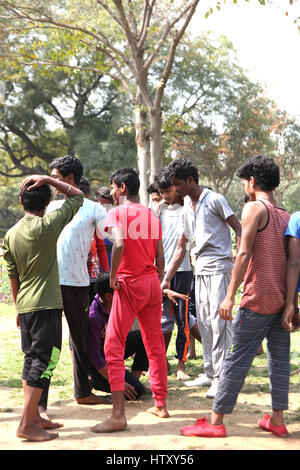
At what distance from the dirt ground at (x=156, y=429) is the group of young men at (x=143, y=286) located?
0.09 meters

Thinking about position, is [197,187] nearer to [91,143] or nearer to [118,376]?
[118,376]

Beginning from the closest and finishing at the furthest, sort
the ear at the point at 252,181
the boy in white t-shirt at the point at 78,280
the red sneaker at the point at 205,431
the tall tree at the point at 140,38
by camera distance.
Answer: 1. the red sneaker at the point at 205,431
2. the ear at the point at 252,181
3. the boy in white t-shirt at the point at 78,280
4. the tall tree at the point at 140,38

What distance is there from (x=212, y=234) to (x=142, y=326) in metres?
1.03

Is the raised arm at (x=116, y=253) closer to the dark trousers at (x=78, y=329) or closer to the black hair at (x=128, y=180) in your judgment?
the black hair at (x=128, y=180)

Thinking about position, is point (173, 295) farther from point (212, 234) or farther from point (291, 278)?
point (291, 278)

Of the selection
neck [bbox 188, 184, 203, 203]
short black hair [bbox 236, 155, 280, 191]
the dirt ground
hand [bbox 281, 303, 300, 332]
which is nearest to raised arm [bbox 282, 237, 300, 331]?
hand [bbox 281, 303, 300, 332]

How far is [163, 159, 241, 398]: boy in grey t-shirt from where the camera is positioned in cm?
438

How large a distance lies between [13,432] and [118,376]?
0.84 metres

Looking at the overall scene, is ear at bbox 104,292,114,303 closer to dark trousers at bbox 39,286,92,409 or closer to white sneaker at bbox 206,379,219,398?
dark trousers at bbox 39,286,92,409

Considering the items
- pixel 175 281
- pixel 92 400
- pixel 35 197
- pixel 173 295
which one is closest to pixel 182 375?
pixel 173 295

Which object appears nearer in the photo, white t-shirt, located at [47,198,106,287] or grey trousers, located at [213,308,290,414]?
grey trousers, located at [213,308,290,414]

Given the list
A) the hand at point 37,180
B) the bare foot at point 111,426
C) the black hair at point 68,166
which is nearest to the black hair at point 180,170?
the black hair at point 68,166

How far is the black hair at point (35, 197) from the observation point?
353 cm

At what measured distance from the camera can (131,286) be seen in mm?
3801
